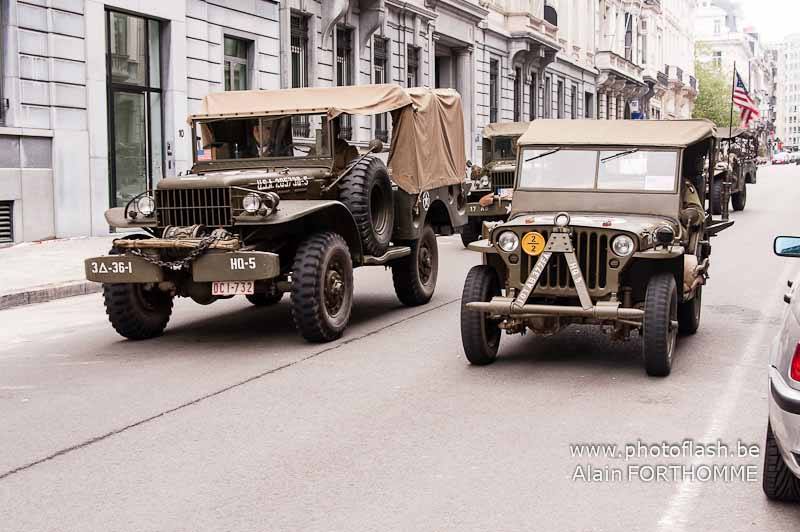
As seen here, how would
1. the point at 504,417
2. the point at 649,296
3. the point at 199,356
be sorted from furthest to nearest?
the point at 199,356
the point at 649,296
the point at 504,417

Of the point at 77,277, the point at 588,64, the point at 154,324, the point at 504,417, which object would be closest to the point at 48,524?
the point at 504,417

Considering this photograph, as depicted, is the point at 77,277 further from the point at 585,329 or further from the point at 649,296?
the point at 649,296

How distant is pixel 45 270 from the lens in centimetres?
1460

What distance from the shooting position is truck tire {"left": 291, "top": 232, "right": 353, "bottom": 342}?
892 cm

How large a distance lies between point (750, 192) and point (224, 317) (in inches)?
1267

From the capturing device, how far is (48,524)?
4746 mm

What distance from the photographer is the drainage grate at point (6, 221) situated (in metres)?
17.4

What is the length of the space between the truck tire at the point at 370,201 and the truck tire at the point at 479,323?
2159mm

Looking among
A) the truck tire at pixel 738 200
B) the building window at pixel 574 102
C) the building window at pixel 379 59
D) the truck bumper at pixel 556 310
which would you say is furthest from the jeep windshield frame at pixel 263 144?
the building window at pixel 574 102

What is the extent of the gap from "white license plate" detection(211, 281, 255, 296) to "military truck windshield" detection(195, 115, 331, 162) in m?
2.01

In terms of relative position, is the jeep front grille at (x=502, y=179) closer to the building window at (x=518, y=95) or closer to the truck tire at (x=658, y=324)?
the truck tire at (x=658, y=324)
